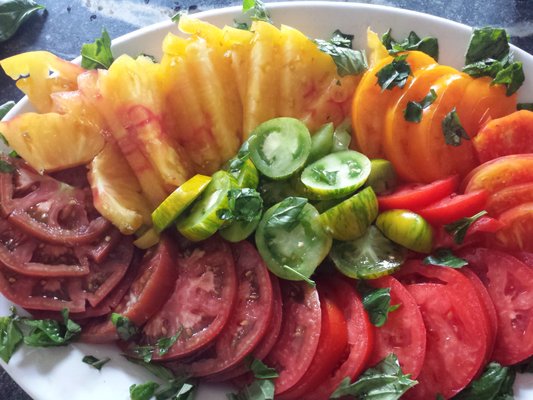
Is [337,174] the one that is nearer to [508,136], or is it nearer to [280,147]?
[280,147]

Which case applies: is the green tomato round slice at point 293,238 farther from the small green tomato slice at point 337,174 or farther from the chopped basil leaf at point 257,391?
the chopped basil leaf at point 257,391

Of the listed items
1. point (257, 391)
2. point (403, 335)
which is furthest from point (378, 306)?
point (257, 391)

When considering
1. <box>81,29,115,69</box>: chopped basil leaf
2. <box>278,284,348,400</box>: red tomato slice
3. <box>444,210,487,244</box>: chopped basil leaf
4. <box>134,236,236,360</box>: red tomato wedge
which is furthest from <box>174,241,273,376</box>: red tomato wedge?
<box>81,29,115,69</box>: chopped basil leaf

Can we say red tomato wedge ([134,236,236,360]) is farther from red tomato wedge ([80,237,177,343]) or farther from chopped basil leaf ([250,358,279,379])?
chopped basil leaf ([250,358,279,379])

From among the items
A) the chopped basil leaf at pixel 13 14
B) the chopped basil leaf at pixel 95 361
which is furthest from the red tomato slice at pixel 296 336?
the chopped basil leaf at pixel 13 14

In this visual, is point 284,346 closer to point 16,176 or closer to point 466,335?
point 466,335

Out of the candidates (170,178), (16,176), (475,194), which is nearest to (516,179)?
(475,194)
